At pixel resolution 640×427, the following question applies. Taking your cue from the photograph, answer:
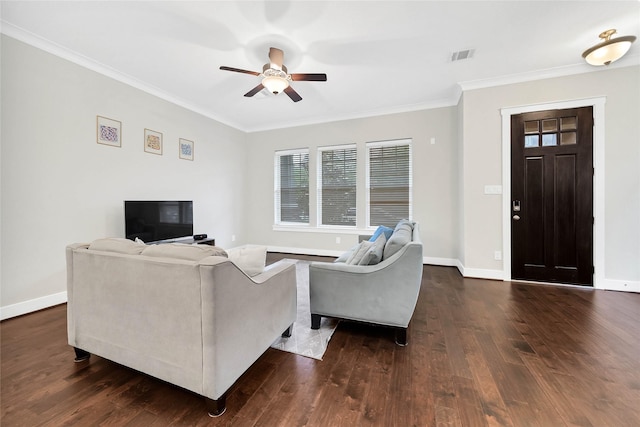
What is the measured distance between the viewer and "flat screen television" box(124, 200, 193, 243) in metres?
3.21

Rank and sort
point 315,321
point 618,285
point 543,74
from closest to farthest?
1. point 315,321
2. point 618,285
3. point 543,74

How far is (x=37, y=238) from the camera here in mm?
2576

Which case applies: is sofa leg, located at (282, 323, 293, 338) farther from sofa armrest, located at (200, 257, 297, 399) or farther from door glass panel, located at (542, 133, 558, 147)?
door glass panel, located at (542, 133, 558, 147)

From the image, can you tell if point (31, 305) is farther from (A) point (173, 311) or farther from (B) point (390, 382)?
(B) point (390, 382)

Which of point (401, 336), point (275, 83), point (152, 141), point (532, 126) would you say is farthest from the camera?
point (152, 141)

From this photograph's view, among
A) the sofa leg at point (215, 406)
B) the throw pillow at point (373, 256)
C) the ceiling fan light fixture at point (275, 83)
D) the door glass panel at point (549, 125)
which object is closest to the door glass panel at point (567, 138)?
the door glass panel at point (549, 125)

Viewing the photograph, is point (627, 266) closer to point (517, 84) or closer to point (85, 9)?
point (517, 84)

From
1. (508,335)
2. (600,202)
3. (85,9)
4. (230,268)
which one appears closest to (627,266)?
(600,202)

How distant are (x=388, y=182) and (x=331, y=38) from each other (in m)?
2.77

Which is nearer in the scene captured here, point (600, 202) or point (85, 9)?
point (85, 9)

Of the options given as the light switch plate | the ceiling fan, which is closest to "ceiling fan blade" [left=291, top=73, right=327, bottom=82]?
the ceiling fan

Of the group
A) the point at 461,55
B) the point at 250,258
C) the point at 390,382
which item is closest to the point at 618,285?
the point at 461,55

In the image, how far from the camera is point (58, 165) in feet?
8.94

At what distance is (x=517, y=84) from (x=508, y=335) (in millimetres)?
3384
